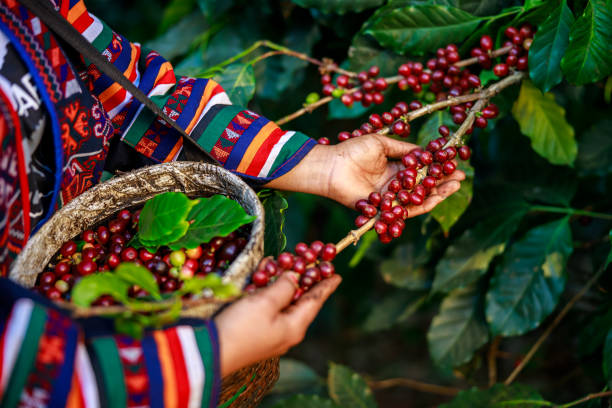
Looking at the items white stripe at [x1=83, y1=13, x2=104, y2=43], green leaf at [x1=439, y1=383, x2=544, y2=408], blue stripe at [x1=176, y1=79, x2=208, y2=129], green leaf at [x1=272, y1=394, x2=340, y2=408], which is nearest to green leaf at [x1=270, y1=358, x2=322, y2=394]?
green leaf at [x1=272, y1=394, x2=340, y2=408]

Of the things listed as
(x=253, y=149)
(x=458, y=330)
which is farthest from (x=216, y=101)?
(x=458, y=330)

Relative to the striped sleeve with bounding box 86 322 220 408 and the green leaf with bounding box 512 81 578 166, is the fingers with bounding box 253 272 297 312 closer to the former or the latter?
the striped sleeve with bounding box 86 322 220 408

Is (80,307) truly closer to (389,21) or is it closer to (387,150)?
(387,150)

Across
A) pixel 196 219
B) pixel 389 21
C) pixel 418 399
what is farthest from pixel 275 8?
pixel 418 399

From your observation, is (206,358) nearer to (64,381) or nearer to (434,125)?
(64,381)

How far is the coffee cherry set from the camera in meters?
0.87

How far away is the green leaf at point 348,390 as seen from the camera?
129 centimetres

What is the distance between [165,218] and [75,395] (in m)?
0.32

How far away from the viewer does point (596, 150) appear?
4.44 feet

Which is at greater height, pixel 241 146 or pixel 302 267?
pixel 241 146

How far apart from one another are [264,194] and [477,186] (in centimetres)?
88

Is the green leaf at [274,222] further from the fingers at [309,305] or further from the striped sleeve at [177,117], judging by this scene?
the fingers at [309,305]

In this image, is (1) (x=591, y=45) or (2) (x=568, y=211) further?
(2) (x=568, y=211)

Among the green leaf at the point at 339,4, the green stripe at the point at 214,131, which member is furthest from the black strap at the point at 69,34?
the green leaf at the point at 339,4
